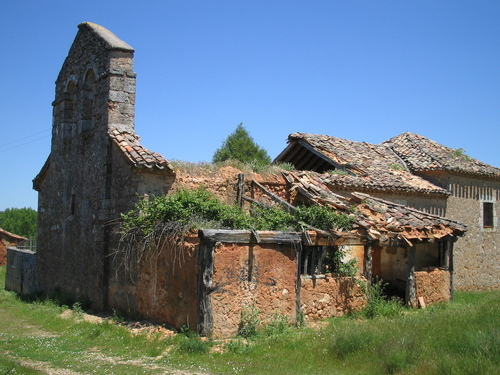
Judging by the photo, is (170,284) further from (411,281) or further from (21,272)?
(21,272)

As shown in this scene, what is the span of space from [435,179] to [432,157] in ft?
3.57

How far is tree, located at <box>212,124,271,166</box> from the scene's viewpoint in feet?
113

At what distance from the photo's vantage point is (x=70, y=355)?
962 cm

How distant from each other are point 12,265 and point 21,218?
31.9m

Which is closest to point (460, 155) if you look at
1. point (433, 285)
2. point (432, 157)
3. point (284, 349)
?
point (432, 157)

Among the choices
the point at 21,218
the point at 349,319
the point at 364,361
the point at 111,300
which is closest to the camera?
→ the point at 364,361

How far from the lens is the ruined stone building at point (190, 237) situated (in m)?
10.5

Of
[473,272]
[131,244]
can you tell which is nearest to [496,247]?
[473,272]

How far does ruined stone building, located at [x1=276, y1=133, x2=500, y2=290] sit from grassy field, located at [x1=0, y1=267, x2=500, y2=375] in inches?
294

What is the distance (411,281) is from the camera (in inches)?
538

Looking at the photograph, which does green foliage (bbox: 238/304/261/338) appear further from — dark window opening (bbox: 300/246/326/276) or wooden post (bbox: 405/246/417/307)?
wooden post (bbox: 405/246/417/307)

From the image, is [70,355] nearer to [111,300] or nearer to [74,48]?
[111,300]

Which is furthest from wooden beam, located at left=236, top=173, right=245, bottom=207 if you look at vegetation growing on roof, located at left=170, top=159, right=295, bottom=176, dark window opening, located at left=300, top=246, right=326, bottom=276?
dark window opening, located at left=300, top=246, right=326, bottom=276

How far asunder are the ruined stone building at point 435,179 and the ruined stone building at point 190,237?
6.1 inches
